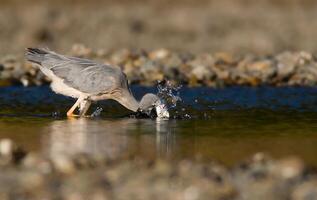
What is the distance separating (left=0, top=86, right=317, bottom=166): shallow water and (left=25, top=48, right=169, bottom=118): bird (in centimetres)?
36

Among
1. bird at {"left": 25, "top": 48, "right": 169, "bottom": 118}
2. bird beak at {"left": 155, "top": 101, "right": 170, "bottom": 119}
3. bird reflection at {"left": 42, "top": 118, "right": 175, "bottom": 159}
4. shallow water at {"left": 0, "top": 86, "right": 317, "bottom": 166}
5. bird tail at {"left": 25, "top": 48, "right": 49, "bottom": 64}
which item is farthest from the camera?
bird tail at {"left": 25, "top": 48, "right": 49, "bottom": 64}

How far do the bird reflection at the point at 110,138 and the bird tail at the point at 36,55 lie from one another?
1654 millimetres

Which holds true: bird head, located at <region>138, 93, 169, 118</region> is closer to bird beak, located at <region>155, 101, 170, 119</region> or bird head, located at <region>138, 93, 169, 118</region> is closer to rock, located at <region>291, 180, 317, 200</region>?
bird beak, located at <region>155, 101, 170, 119</region>

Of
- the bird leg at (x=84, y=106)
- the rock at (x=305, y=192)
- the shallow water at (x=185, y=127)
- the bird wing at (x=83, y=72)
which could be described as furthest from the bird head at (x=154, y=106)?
the rock at (x=305, y=192)

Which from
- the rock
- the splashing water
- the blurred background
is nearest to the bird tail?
the splashing water

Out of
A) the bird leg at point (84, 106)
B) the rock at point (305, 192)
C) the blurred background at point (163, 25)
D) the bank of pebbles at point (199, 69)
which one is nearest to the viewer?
the rock at point (305, 192)

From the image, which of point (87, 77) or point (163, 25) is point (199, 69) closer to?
point (87, 77)

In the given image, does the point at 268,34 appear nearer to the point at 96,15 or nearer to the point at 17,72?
the point at 96,15

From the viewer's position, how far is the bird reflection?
1096cm

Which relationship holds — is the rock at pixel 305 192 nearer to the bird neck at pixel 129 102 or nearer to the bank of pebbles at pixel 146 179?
the bank of pebbles at pixel 146 179

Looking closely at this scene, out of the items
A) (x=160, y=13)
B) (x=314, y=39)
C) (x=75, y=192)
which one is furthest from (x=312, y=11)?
(x=75, y=192)

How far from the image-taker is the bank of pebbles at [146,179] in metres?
8.45

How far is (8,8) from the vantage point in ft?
110

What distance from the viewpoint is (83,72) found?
51.6 ft
